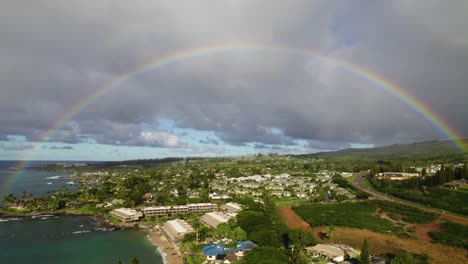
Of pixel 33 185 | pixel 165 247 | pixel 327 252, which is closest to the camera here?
pixel 327 252

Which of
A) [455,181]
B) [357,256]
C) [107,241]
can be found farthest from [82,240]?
[455,181]

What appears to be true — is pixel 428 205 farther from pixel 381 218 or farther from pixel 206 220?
pixel 206 220

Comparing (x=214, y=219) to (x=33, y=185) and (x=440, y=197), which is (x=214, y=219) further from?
(x=33, y=185)

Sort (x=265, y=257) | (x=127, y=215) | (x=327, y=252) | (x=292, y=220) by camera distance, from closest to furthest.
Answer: (x=265, y=257), (x=327, y=252), (x=292, y=220), (x=127, y=215)

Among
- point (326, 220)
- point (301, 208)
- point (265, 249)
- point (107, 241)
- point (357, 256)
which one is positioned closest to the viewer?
point (265, 249)

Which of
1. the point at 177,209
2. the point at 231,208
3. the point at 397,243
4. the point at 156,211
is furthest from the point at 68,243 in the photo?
the point at 397,243
